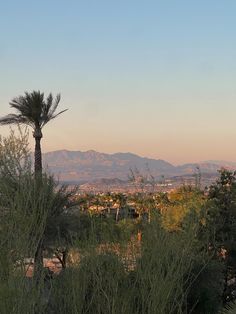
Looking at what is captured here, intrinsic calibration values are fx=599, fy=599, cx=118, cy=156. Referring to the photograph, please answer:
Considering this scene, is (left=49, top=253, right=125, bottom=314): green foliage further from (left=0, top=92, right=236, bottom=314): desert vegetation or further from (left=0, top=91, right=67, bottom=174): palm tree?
(left=0, top=91, right=67, bottom=174): palm tree

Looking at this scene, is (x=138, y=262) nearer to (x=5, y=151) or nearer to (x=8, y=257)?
(x=8, y=257)

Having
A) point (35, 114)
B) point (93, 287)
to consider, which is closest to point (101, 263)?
point (93, 287)

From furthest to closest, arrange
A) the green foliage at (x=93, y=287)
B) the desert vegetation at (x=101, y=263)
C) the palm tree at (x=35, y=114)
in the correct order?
the palm tree at (x=35, y=114) < the green foliage at (x=93, y=287) < the desert vegetation at (x=101, y=263)

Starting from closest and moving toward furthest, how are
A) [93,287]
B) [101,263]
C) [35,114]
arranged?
[93,287], [101,263], [35,114]

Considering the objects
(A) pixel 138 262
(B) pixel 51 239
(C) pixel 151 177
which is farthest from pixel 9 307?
(B) pixel 51 239

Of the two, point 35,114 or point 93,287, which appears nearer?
point 93,287

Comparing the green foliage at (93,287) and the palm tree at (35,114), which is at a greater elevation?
the palm tree at (35,114)

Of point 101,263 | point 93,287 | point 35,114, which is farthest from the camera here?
point 35,114

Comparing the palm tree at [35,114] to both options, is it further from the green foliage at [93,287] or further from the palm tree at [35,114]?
the green foliage at [93,287]

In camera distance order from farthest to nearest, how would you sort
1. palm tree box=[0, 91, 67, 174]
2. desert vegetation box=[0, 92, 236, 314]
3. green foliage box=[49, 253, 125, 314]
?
1. palm tree box=[0, 91, 67, 174]
2. green foliage box=[49, 253, 125, 314]
3. desert vegetation box=[0, 92, 236, 314]

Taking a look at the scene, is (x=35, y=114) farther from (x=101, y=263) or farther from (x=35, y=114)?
(x=101, y=263)

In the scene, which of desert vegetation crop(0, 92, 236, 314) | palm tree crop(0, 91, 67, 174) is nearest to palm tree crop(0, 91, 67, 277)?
palm tree crop(0, 91, 67, 174)

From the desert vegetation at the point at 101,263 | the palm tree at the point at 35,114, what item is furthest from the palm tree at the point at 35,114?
the desert vegetation at the point at 101,263

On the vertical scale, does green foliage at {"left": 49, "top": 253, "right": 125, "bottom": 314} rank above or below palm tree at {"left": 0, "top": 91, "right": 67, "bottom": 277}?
below
